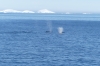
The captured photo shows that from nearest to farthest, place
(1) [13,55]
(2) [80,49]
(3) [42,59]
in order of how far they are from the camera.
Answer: (3) [42,59], (1) [13,55], (2) [80,49]

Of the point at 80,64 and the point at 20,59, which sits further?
the point at 20,59

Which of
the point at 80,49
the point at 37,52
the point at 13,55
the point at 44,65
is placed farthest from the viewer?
the point at 80,49

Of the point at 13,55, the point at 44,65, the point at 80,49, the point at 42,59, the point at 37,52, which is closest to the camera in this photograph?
the point at 44,65

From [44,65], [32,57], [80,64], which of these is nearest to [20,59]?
[32,57]

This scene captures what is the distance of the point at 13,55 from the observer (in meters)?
39.6

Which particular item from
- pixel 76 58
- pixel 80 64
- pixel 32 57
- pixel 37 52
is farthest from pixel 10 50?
pixel 80 64

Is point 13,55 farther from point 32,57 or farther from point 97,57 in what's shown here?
point 97,57

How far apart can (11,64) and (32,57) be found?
4.74 metres

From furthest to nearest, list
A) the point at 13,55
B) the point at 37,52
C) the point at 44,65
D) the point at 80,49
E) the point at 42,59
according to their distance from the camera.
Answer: the point at 80,49
the point at 37,52
the point at 13,55
the point at 42,59
the point at 44,65

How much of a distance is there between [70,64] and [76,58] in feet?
13.1

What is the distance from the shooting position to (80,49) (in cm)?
4566

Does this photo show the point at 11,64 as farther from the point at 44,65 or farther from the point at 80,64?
the point at 80,64

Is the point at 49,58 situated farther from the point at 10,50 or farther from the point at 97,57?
the point at 10,50

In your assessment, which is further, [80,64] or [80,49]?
[80,49]
